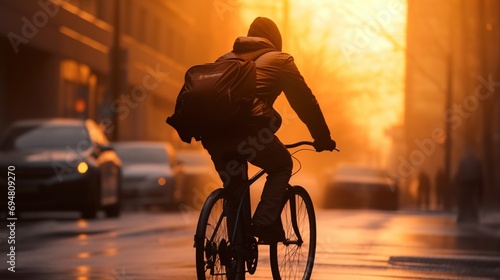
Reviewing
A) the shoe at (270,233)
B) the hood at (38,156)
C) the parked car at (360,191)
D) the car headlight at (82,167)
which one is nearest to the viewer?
the shoe at (270,233)

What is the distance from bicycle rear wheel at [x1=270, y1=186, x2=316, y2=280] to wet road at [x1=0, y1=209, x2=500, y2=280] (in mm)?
1393

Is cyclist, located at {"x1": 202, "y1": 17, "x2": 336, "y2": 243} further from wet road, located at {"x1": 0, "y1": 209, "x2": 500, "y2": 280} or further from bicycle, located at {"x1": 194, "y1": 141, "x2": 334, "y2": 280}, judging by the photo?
wet road, located at {"x1": 0, "y1": 209, "x2": 500, "y2": 280}

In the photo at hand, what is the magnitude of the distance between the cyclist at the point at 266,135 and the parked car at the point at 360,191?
82.5 ft

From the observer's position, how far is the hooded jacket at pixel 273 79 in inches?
289

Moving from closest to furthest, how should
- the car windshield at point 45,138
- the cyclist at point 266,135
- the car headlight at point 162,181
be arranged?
the cyclist at point 266,135
the car windshield at point 45,138
the car headlight at point 162,181

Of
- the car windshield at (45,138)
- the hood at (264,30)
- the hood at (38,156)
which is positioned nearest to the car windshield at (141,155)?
the car windshield at (45,138)

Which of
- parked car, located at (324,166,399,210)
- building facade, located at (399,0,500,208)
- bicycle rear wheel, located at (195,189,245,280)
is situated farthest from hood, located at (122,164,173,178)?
bicycle rear wheel, located at (195,189,245,280)

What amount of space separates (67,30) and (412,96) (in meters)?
45.8

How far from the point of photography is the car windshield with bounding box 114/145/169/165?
28.1 m

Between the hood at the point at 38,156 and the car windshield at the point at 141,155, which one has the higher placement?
the hood at the point at 38,156

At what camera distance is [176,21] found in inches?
2276

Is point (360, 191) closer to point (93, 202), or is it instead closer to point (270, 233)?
point (93, 202)

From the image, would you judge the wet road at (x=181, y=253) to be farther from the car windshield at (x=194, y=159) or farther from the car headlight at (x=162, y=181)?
the car windshield at (x=194, y=159)

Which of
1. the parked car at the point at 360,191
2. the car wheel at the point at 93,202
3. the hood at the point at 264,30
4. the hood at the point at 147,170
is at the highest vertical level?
the hood at the point at 264,30
